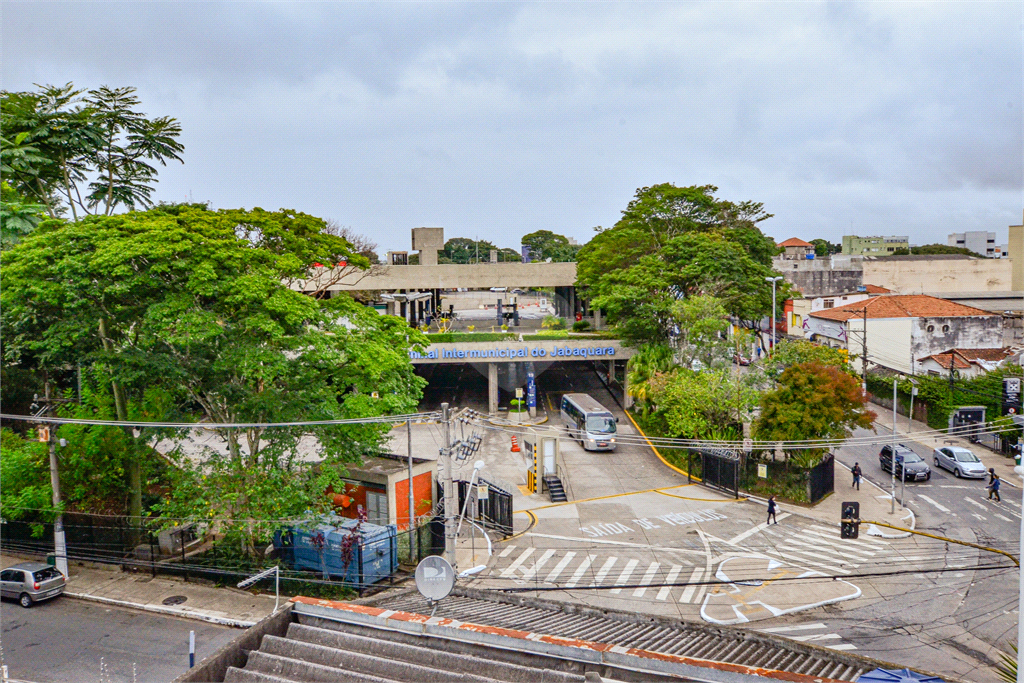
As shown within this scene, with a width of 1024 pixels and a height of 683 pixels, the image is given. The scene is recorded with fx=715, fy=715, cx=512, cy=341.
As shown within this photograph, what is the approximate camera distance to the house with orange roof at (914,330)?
4662cm

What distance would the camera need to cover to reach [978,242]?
11144 cm

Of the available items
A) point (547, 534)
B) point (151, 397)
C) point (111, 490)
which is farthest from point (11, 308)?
point (547, 534)

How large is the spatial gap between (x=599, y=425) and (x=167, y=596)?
21.4 meters

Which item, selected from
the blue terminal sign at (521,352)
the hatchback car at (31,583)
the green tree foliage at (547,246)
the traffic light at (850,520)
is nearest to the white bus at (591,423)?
the blue terminal sign at (521,352)

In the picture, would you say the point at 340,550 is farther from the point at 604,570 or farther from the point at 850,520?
the point at 850,520

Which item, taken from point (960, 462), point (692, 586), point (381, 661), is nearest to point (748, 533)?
point (692, 586)

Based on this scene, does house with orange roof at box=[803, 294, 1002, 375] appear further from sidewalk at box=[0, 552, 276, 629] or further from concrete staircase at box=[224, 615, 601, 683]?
concrete staircase at box=[224, 615, 601, 683]

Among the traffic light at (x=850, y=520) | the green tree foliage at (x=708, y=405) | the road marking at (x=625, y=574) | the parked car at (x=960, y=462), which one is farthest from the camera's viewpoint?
the green tree foliage at (x=708, y=405)

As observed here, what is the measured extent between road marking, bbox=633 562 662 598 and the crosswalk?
361 centimetres

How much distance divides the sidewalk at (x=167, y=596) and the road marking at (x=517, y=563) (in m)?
6.39

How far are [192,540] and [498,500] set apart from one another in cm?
1031

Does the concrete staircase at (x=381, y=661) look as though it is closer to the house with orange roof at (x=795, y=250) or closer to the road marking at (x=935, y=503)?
the road marking at (x=935, y=503)

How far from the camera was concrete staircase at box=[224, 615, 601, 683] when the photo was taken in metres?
6.85

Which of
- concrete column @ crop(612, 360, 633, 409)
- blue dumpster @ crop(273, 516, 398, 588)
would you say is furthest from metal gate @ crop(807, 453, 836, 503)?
blue dumpster @ crop(273, 516, 398, 588)
